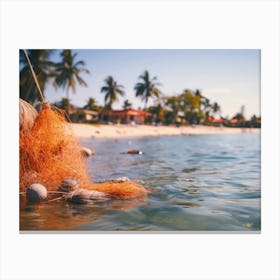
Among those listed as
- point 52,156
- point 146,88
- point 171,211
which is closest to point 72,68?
point 146,88

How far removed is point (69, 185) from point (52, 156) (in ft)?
2.13

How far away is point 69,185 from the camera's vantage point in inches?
254

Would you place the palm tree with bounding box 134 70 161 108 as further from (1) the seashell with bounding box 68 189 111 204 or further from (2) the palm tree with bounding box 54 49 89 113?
(1) the seashell with bounding box 68 189 111 204

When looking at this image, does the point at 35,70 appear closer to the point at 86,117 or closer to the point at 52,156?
the point at 52,156

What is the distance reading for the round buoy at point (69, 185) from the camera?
643cm

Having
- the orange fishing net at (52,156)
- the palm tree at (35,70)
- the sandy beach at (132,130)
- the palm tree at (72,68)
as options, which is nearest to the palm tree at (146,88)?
the palm tree at (72,68)

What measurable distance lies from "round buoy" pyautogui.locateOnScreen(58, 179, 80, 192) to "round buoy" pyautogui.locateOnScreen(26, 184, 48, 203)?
0.41m
